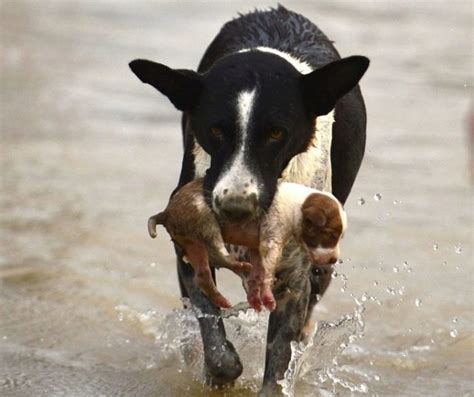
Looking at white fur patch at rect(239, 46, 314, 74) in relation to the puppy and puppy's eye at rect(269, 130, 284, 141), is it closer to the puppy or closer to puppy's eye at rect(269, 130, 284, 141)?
puppy's eye at rect(269, 130, 284, 141)

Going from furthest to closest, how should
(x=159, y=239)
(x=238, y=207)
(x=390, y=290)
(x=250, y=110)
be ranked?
(x=159, y=239), (x=390, y=290), (x=250, y=110), (x=238, y=207)

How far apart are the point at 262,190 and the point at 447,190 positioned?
4638 mm

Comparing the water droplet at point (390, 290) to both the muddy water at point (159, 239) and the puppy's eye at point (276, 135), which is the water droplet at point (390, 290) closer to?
the muddy water at point (159, 239)

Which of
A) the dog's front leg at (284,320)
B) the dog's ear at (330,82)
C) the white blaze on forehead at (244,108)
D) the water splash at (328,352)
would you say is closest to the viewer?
the white blaze on forehead at (244,108)

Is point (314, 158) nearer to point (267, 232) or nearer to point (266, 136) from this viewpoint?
point (266, 136)

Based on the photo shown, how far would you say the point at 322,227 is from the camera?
14.8 feet

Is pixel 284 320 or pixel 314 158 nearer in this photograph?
pixel 314 158

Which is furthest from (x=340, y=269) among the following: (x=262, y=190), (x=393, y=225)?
(x=262, y=190)

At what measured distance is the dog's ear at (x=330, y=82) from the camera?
4.79 meters

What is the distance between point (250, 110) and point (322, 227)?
20.1 inches

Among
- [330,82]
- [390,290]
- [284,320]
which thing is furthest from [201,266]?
[390,290]

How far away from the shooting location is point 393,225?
817 cm

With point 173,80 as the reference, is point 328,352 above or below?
below

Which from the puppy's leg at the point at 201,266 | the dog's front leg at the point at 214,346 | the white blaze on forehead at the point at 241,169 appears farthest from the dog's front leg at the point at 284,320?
the white blaze on forehead at the point at 241,169
